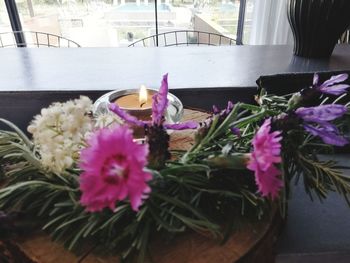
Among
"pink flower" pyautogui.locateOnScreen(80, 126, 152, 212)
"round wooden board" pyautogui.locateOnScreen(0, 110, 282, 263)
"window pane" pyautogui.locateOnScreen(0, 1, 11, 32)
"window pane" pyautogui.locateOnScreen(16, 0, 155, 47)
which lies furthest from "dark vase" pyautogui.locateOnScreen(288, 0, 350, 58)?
"window pane" pyautogui.locateOnScreen(0, 1, 11, 32)

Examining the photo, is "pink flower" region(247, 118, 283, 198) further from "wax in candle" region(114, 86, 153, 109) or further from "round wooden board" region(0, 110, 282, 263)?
"wax in candle" region(114, 86, 153, 109)

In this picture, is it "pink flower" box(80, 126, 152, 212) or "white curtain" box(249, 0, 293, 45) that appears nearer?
"pink flower" box(80, 126, 152, 212)

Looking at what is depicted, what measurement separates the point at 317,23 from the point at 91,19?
1817 mm

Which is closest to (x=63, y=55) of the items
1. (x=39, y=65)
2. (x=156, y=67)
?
(x=39, y=65)

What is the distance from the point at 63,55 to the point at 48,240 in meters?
1.08

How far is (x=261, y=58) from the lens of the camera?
1375 millimetres

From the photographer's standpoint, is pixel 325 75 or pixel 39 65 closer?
pixel 325 75

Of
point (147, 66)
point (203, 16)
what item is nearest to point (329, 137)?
point (147, 66)

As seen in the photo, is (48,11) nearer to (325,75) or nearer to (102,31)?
(102,31)

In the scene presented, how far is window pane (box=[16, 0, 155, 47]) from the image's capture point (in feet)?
7.97

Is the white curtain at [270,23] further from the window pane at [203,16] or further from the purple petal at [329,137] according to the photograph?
the purple petal at [329,137]

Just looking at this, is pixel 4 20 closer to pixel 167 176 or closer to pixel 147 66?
pixel 147 66

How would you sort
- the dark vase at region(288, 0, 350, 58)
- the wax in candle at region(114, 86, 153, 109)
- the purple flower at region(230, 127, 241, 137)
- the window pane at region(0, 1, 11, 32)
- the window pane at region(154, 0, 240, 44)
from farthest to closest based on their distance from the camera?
the window pane at region(154, 0, 240, 44) < the window pane at region(0, 1, 11, 32) < the dark vase at region(288, 0, 350, 58) < the wax in candle at region(114, 86, 153, 109) < the purple flower at region(230, 127, 241, 137)

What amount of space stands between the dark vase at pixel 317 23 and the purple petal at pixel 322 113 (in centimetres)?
90
